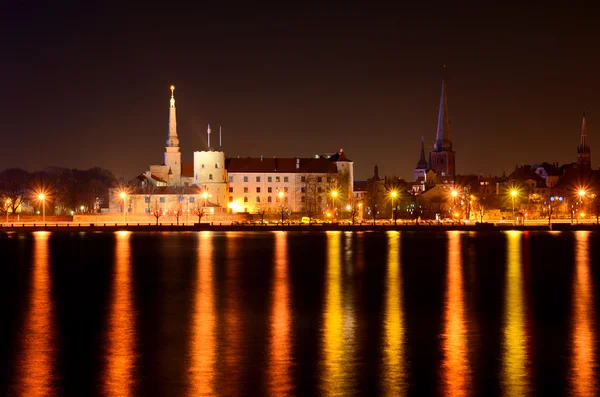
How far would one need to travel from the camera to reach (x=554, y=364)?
16.8 metres

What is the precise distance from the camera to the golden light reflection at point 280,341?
15148 millimetres

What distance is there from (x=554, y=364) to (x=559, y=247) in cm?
3794

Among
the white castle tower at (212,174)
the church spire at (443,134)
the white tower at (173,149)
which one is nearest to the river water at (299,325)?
the white castle tower at (212,174)

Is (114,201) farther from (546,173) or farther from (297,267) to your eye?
(546,173)

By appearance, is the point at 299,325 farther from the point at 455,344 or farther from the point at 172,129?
the point at 172,129

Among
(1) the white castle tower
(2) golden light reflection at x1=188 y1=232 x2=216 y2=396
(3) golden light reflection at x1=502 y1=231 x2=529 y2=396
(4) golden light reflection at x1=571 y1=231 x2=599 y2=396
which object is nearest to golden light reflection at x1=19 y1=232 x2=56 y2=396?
(2) golden light reflection at x1=188 y1=232 x2=216 y2=396

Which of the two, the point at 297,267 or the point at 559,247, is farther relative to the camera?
the point at 559,247

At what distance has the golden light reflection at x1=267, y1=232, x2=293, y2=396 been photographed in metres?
15.1

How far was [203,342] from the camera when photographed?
19422mm

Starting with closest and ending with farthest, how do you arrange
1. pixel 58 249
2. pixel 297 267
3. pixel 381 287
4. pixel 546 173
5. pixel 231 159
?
pixel 381 287
pixel 297 267
pixel 58 249
pixel 231 159
pixel 546 173

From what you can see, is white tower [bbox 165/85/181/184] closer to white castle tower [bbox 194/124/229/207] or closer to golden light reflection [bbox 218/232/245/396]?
white castle tower [bbox 194/124/229/207]

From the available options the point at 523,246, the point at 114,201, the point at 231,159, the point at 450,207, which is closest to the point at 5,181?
the point at 114,201

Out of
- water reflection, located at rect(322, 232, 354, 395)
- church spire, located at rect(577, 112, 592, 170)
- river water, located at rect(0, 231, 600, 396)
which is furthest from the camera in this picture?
church spire, located at rect(577, 112, 592, 170)

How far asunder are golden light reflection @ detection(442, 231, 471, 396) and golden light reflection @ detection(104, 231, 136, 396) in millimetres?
5820
